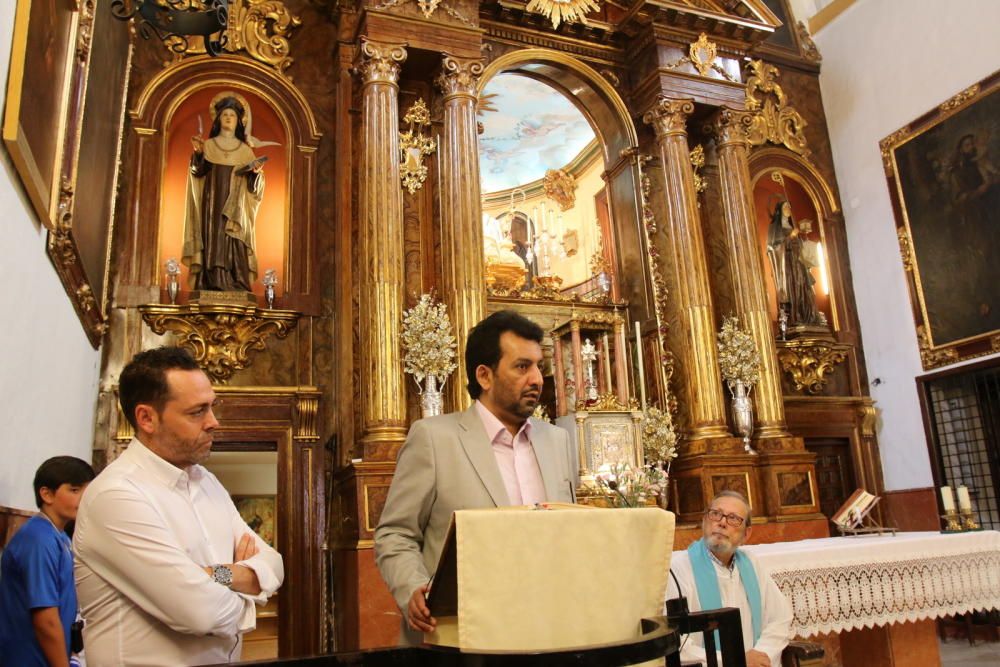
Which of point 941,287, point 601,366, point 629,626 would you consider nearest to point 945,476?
point 941,287

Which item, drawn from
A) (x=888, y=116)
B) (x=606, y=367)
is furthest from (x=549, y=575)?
(x=888, y=116)

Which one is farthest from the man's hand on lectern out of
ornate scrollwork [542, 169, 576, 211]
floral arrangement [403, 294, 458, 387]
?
ornate scrollwork [542, 169, 576, 211]

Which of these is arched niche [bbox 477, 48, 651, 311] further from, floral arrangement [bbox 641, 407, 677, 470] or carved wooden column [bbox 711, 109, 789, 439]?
floral arrangement [bbox 641, 407, 677, 470]

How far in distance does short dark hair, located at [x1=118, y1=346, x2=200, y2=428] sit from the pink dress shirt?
1.00m

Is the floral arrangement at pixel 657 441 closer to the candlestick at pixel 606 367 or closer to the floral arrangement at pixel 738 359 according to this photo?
the candlestick at pixel 606 367

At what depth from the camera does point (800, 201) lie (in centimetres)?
1156

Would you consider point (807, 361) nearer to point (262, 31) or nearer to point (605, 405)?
point (605, 405)

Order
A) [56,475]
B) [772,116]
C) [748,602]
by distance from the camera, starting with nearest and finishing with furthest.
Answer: [56,475] → [748,602] → [772,116]

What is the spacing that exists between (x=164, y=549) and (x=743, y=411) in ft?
25.7

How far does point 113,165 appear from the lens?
22.9 ft

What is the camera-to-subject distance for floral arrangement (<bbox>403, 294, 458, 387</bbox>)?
754 cm

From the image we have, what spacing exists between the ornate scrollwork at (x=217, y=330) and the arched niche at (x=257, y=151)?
0.34 meters

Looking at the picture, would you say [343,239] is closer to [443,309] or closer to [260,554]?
[443,309]

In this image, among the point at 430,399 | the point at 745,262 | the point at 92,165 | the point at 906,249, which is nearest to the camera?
the point at 92,165
